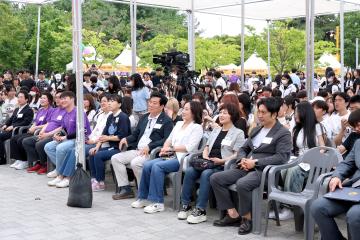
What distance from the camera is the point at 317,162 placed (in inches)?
208

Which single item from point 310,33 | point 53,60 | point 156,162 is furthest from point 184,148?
point 53,60

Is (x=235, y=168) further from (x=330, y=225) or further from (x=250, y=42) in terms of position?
(x=250, y=42)

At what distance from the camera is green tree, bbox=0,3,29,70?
3392 cm

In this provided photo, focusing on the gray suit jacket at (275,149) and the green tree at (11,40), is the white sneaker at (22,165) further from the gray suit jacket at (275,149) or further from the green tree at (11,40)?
the green tree at (11,40)

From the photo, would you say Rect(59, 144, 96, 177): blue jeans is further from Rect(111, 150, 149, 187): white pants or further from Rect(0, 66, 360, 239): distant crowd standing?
Rect(111, 150, 149, 187): white pants

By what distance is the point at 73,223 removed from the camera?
5.71 metres

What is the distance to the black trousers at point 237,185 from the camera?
519 centimetres

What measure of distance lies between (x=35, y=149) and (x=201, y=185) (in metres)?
4.20

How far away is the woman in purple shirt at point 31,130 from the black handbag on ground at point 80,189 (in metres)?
3.11

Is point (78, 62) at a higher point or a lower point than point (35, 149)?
higher

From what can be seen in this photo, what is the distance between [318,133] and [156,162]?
6.21ft

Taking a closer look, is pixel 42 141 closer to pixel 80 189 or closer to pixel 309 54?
pixel 80 189

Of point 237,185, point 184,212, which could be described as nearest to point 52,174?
point 184,212

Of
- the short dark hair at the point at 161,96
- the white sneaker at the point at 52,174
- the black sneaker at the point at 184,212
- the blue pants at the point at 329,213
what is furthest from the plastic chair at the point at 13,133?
the blue pants at the point at 329,213
